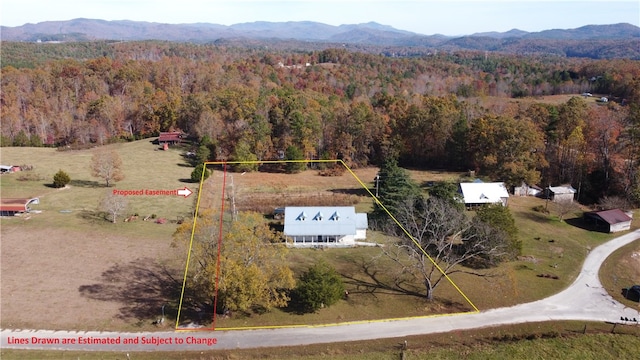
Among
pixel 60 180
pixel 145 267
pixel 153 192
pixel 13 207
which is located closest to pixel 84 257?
pixel 145 267

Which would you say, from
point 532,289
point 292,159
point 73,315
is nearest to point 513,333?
point 532,289

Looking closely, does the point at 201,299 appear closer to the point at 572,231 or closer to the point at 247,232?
the point at 247,232

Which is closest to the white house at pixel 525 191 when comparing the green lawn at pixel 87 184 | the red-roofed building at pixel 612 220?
the red-roofed building at pixel 612 220

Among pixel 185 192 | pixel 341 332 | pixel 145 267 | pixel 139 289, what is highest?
pixel 185 192

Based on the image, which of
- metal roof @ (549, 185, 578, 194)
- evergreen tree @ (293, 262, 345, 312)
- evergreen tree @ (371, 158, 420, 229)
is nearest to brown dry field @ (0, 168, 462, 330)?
evergreen tree @ (293, 262, 345, 312)

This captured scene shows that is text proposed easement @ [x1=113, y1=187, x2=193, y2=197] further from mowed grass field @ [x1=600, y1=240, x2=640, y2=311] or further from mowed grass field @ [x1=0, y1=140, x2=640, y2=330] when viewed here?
mowed grass field @ [x1=600, y1=240, x2=640, y2=311]

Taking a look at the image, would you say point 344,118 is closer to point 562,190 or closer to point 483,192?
point 483,192
